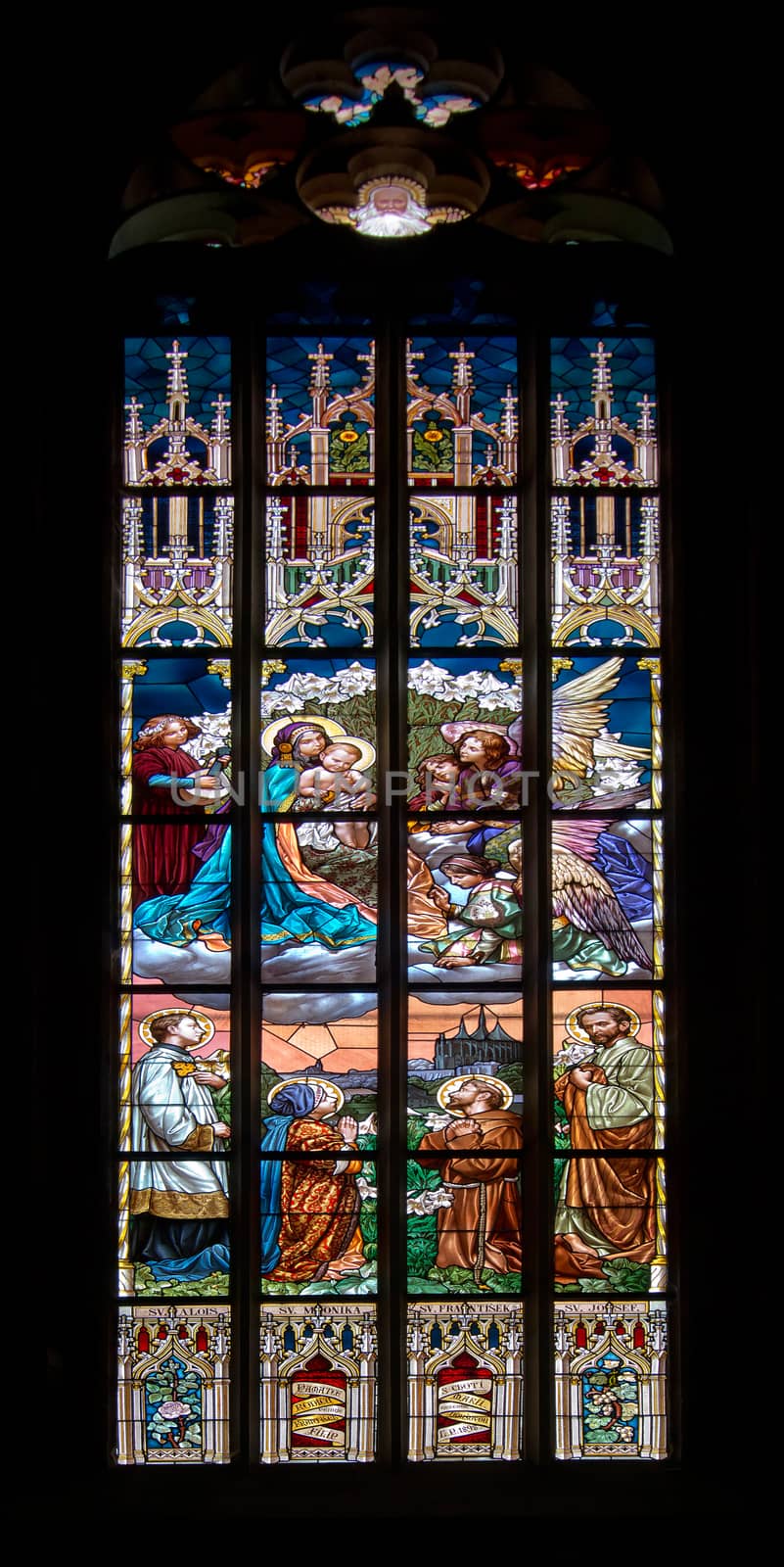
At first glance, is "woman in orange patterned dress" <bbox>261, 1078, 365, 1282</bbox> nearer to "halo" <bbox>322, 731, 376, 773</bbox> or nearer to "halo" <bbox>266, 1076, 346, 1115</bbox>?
"halo" <bbox>266, 1076, 346, 1115</bbox>

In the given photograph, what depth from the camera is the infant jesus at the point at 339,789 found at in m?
4.65

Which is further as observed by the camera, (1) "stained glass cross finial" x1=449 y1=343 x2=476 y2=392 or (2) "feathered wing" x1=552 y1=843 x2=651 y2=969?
(1) "stained glass cross finial" x1=449 y1=343 x2=476 y2=392

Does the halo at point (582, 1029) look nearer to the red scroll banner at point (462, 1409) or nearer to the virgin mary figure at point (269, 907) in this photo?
the virgin mary figure at point (269, 907)

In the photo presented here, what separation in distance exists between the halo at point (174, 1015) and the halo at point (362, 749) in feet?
3.03

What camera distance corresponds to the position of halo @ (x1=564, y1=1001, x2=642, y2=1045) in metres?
4.59

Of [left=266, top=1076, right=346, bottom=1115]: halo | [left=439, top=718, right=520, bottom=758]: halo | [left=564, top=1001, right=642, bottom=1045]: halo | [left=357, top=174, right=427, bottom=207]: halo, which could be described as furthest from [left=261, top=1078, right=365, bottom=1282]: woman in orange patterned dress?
[left=357, top=174, right=427, bottom=207]: halo

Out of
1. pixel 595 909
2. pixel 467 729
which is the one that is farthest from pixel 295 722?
pixel 595 909

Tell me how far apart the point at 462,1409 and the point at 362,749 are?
6.73 feet

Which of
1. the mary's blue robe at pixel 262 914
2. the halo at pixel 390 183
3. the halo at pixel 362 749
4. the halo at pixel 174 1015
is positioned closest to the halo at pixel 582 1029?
the mary's blue robe at pixel 262 914

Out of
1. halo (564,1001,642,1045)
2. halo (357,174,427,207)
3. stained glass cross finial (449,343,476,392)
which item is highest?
halo (357,174,427,207)

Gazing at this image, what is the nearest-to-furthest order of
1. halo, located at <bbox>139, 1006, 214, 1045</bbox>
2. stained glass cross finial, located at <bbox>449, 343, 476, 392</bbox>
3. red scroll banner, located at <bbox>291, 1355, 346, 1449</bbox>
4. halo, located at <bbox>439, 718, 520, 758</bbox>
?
1. red scroll banner, located at <bbox>291, 1355, 346, 1449</bbox>
2. halo, located at <bbox>139, 1006, 214, 1045</bbox>
3. halo, located at <bbox>439, 718, 520, 758</bbox>
4. stained glass cross finial, located at <bbox>449, 343, 476, 392</bbox>

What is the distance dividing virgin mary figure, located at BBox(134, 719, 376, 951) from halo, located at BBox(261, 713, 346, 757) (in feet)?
0.94
